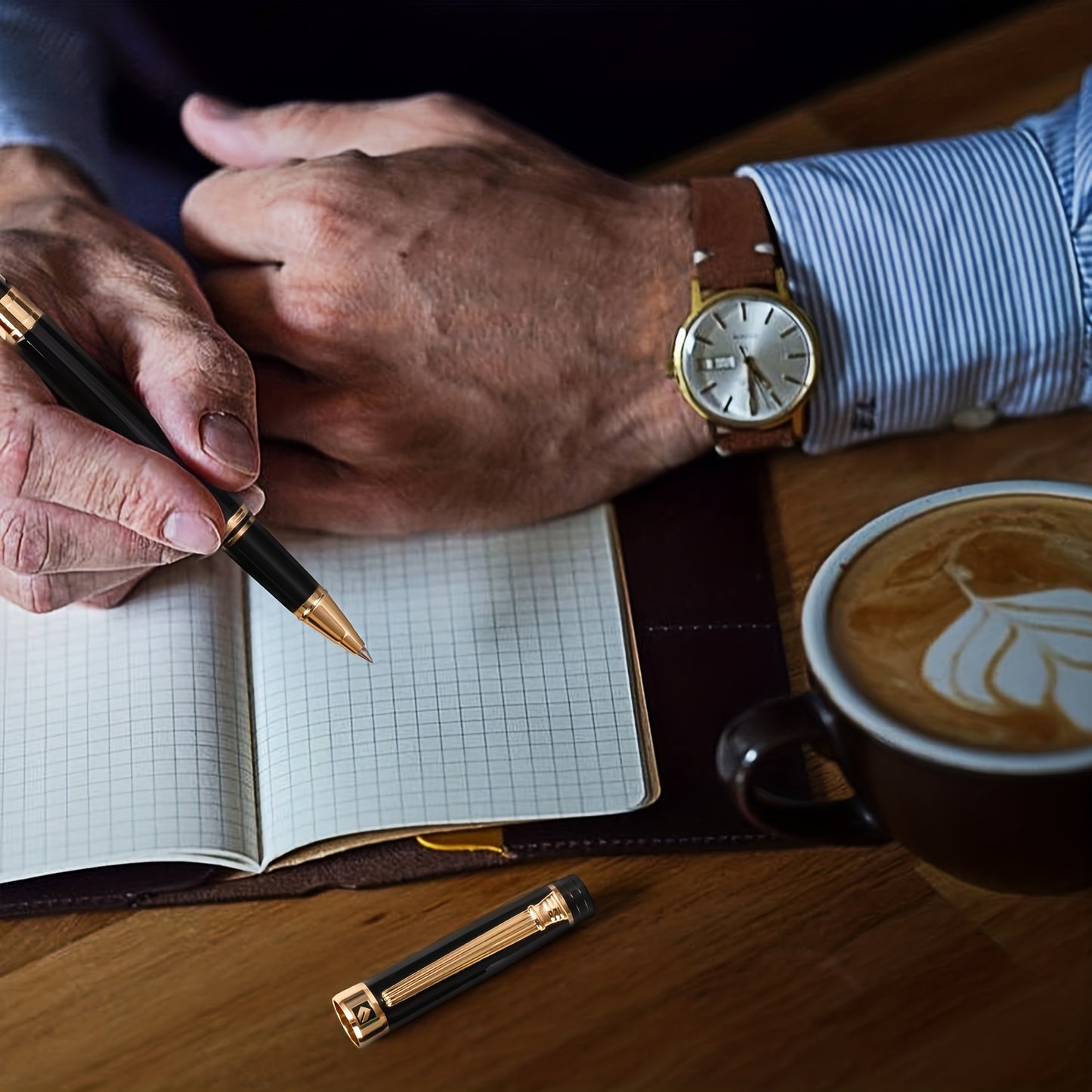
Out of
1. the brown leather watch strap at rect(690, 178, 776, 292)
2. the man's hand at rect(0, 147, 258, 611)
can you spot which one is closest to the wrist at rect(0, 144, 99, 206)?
the man's hand at rect(0, 147, 258, 611)

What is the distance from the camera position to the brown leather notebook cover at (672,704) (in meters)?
0.82

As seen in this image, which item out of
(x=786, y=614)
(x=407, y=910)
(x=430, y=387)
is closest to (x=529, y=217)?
(x=430, y=387)

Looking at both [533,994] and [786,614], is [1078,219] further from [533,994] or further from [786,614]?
[533,994]

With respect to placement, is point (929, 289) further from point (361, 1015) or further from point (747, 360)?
point (361, 1015)

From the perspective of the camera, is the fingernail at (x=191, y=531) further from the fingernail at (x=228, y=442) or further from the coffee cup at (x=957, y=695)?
the coffee cup at (x=957, y=695)

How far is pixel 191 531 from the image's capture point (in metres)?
0.83

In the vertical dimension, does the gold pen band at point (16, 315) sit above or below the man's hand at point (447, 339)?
above

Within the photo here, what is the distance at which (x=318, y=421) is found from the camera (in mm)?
996

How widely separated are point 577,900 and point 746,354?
0.40m

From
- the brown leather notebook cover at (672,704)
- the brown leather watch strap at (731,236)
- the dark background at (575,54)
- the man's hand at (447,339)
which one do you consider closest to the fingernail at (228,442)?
the man's hand at (447,339)

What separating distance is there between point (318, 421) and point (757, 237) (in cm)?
34

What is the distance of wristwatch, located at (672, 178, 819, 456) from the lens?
0.98m

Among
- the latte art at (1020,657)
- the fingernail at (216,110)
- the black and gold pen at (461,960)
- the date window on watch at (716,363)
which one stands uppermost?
the fingernail at (216,110)

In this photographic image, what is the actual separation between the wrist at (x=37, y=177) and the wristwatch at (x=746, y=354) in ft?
1.53
